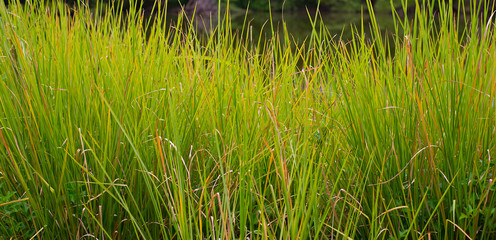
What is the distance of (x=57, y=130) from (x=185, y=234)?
439 millimetres

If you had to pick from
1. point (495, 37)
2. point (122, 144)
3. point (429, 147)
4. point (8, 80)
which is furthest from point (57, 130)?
point (495, 37)

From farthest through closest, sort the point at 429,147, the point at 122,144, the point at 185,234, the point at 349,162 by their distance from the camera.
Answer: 1. the point at 349,162
2. the point at 122,144
3. the point at 429,147
4. the point at 185,234

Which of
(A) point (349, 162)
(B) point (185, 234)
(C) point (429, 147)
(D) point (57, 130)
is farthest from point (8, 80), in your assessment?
(C) point (429, 147)

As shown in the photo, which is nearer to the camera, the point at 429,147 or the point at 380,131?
the point at 429,147

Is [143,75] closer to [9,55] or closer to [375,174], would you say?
[9,55]

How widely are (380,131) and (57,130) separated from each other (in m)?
0.71

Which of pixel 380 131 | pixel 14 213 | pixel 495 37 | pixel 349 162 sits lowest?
pixel 14 213

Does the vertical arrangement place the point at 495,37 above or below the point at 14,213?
above

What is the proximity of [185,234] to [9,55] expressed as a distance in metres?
0.76

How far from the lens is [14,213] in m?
1.17

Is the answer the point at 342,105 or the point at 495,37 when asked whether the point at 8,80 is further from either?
the point at 495,37

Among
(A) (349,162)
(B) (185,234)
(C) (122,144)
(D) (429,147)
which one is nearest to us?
(B) (185,234)

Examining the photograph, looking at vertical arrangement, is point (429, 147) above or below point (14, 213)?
above

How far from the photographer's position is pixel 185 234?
841 mm
